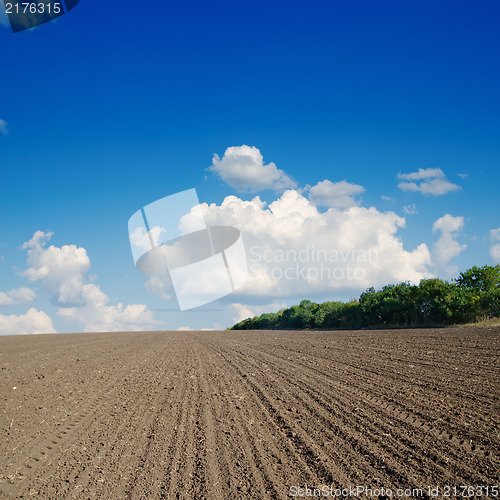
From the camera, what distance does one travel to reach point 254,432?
698cm

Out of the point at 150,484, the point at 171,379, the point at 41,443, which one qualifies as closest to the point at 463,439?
the point at 150,484

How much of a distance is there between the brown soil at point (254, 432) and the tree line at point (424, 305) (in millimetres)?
20254

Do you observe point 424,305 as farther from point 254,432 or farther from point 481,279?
point 254,432

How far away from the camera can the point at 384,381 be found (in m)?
10.5

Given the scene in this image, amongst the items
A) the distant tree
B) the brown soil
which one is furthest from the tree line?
the brown soil

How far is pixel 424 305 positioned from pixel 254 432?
32508mm

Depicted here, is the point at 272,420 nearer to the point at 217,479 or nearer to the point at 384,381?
the point at 217,479

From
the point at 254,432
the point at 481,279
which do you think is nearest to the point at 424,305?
the point at 481,279

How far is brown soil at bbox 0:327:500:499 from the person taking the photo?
519 cm

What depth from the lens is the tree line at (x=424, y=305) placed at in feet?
99.3

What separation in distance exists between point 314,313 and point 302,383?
154 feet

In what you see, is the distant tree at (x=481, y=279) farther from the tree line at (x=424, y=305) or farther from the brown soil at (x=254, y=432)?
the brown soil at (x=254, y=432)

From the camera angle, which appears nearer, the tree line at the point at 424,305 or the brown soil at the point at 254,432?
the brown soil at the point at 254,432

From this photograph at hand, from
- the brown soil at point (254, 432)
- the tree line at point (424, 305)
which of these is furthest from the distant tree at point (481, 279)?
the brown soil at point (254, 432)
